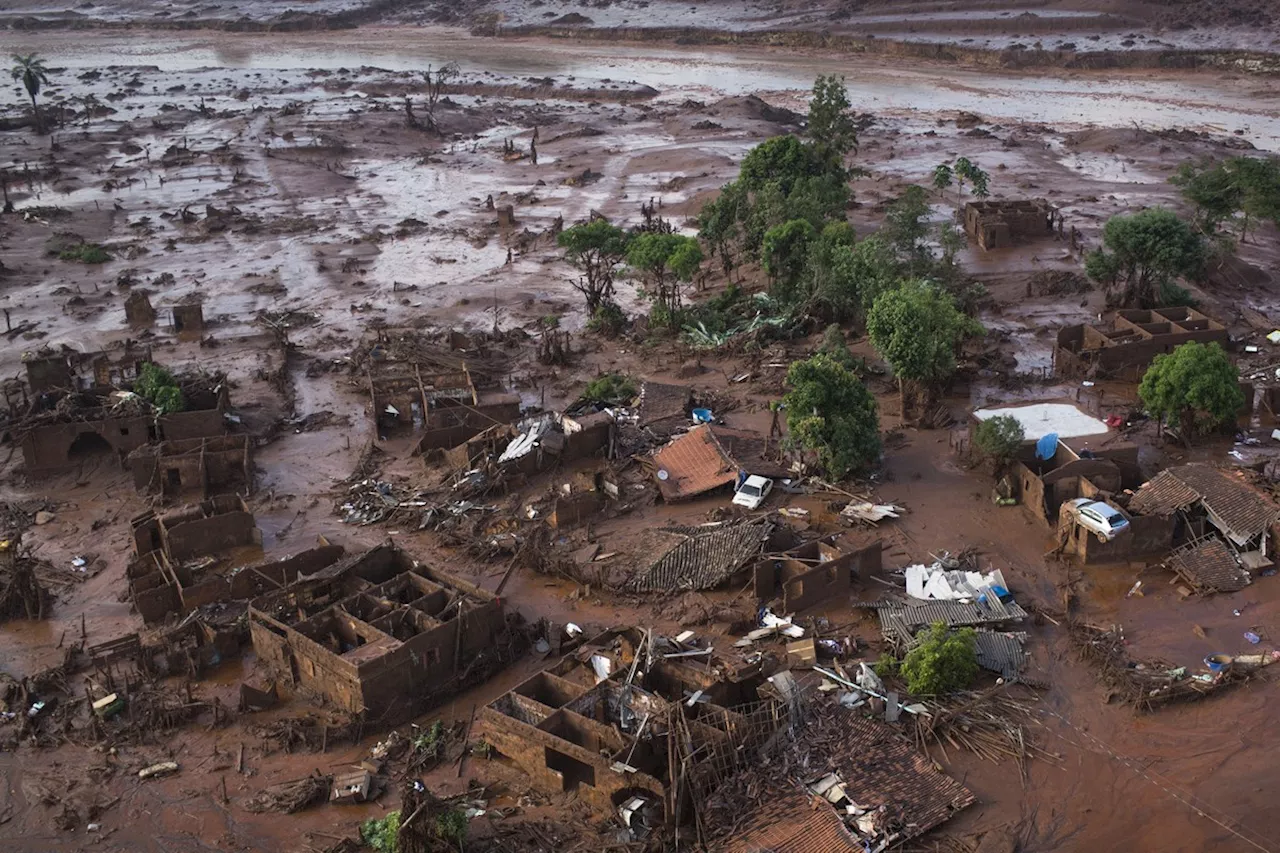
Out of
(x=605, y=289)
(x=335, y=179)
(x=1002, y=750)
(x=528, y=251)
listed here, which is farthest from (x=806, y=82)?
(x=1002, y=750)

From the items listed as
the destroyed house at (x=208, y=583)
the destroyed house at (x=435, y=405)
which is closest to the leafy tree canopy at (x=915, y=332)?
the destroyed house at (x=435, y=405)

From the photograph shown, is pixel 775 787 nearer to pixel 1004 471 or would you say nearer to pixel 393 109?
pixel 1004 471

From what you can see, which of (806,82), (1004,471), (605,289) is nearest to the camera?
(1004,471)

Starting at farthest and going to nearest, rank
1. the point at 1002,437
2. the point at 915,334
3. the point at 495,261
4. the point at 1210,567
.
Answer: the point at 495,261
the point at 915,334
the point at 1002,437
the point at 1210,567

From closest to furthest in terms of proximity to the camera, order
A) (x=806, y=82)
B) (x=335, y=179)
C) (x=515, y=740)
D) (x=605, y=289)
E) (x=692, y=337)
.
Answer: (x=515, y=740) → (x=692, y=337) → (x=605, y=289) → (x=335, y=179) → (x=806, y=82)

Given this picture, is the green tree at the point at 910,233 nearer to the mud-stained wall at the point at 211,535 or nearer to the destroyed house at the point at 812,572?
the destroyed house at the point at 812,572

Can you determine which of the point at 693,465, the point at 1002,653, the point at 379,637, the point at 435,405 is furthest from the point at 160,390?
the point at 1002,653

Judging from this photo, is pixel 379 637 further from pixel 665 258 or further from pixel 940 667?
pixel 665 258
